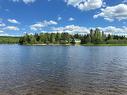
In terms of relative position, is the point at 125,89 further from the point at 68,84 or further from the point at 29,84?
the point at 29,84

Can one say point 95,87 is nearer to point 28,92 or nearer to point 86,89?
point 86,89

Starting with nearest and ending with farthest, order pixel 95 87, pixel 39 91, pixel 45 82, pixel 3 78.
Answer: pixel 39 91 < pixel 95 87 < pixel 45 82 < pixel 3 78

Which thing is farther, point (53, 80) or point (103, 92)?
point (53, 80)

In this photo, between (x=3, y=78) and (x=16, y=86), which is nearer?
A: (x=16, y=86)

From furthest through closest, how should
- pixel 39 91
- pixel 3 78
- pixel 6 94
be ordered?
pixel 3 78, pixel 39 91, pixel 6 94

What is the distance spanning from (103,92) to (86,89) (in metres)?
2.30

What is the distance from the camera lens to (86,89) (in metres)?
27.1

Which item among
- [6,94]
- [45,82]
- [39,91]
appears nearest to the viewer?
[6,94]

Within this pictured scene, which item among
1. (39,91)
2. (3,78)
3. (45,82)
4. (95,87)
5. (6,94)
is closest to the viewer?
(6,94)

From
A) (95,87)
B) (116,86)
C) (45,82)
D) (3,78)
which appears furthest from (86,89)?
(3,78)

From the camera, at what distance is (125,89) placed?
2723 cm

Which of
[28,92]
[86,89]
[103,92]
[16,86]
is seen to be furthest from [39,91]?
[103,92]

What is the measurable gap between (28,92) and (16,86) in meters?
3.47

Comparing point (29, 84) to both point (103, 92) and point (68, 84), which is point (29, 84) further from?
point (103, 92)
